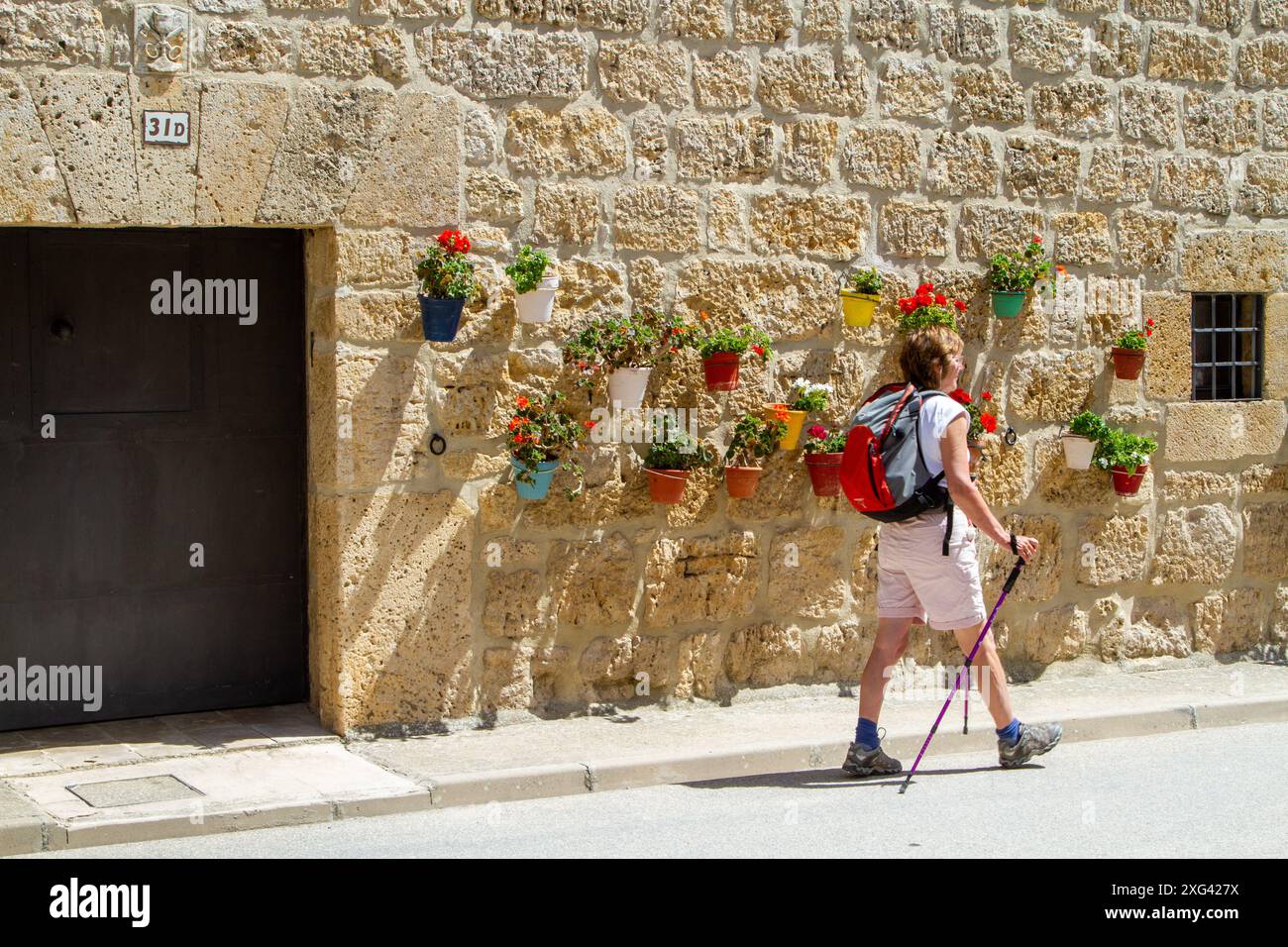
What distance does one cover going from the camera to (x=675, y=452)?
7.61m

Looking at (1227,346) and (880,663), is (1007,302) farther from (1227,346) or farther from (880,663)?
(880,663)

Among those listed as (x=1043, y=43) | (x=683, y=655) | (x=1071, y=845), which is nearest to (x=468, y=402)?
(x=683, y=655)

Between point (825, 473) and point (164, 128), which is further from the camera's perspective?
point (825, 473)

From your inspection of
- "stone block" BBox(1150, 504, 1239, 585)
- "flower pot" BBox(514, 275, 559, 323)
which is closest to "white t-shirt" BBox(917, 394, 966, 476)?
"flower pot" BBox(514, 275, 559, 323)

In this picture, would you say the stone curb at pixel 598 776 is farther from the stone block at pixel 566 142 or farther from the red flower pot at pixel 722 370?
the stone block at pixel 566 142

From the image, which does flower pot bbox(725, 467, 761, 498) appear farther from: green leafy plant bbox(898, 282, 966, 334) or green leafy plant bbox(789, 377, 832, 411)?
green leafy plant bbox(898, 282, 966, 334)

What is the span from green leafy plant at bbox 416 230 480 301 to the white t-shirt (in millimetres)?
2077

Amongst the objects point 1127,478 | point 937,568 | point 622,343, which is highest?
point 622,343

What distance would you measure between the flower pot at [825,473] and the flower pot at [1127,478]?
5.77 ft

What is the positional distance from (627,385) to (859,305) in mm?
1352

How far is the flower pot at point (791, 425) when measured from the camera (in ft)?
26.0

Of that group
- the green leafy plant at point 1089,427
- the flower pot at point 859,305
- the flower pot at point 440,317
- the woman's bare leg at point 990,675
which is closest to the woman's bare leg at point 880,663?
the woman's bare leg at point 990,675

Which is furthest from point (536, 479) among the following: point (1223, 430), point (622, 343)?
point (1223, 430)

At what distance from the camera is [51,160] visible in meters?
6.39
